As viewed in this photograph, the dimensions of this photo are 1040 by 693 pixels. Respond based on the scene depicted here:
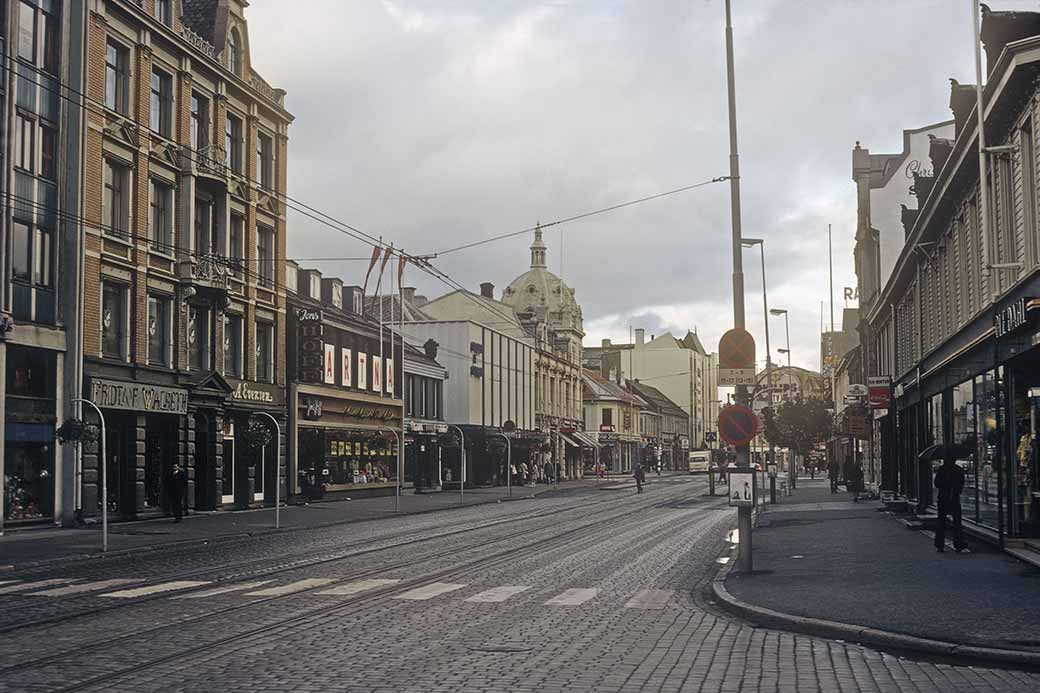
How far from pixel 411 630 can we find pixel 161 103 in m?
27.0

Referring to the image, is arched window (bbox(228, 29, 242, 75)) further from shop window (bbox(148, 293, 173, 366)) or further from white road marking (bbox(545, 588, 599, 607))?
white road marking (bbox(545, 588, 599, 607))

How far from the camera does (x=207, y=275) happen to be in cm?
3641

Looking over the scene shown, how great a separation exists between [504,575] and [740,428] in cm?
397

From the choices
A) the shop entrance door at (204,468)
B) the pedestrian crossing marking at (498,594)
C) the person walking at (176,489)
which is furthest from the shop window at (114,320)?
the pedestrian crossing marking at (498,594)

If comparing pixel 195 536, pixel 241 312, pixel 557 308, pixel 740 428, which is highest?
pixel 557 308

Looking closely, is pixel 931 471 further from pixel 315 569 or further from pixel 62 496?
pixel 62 496

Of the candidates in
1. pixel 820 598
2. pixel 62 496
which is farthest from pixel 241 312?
pixel 820 598

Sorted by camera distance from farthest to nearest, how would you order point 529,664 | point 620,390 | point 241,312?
point 620,390 → point 241,312 → point 529,664

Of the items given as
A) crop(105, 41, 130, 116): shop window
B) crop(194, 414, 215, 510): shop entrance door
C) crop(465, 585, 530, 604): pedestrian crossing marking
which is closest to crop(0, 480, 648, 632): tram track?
crop(465, 585, 530, 604): pedestrian crossing marking

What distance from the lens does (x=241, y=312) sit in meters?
39.5

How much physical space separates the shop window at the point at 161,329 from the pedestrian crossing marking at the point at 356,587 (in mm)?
20008

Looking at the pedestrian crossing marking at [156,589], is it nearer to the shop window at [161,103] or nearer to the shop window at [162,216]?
the shop window at [162,216]

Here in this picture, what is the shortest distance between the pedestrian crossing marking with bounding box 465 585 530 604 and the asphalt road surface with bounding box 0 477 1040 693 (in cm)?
3

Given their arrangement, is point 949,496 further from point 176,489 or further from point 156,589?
point 176,489
